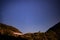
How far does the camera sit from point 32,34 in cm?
179

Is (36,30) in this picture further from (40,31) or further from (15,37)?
(15,37)

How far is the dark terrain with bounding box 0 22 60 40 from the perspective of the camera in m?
1.43

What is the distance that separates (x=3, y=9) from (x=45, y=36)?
0.73 m

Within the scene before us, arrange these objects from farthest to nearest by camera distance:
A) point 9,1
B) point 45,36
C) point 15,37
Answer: point 9,1 → point 45,36 → point 15,37

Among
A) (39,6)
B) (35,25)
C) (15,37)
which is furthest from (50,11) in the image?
(15,37)

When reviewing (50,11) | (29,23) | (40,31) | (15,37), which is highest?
(50,11)

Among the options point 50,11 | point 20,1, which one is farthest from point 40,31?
point 20,1

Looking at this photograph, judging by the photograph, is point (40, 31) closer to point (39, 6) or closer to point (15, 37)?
point (39, 6)

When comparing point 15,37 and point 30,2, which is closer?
point 15,37

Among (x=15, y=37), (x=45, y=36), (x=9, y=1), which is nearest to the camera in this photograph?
(x=15, y=37)

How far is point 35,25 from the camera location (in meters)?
1.98

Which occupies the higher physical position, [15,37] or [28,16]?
[28,16]

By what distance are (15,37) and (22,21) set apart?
1.87 ft

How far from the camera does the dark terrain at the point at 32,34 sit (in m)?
1.43
